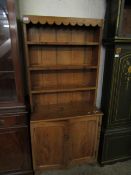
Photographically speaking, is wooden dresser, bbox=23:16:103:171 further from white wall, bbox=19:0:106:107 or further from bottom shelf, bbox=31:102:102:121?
white wall, bbox=19:0:106:107

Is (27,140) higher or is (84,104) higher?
(84,104)

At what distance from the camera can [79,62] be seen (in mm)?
1861

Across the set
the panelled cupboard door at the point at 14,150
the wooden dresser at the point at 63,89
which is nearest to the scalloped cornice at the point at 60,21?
the wooden dresser at the point at 63,89

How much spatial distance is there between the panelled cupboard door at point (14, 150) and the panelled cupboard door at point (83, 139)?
0.53 m

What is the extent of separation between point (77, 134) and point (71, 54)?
1002 mm

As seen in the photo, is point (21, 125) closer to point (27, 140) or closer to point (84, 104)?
point (27, 140)

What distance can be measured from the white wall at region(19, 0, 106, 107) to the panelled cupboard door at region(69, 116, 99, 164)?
1.27 meters

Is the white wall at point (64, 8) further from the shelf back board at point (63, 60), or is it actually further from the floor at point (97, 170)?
the floor at point (97, 170)

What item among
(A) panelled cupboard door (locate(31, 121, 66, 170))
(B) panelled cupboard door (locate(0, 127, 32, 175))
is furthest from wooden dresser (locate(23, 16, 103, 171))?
(B) panelled cupboard door (locate(0, 127, 32, 175))

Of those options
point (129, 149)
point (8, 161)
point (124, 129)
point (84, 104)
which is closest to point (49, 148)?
point (8, 161)

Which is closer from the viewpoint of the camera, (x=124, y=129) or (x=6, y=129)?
(x=6, y=129)

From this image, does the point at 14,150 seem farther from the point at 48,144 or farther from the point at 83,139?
the point at 83,139

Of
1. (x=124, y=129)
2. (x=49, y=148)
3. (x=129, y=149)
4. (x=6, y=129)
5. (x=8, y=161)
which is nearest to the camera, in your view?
(x=6, y=129)

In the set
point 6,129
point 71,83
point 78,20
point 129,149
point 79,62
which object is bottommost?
point 129,149
